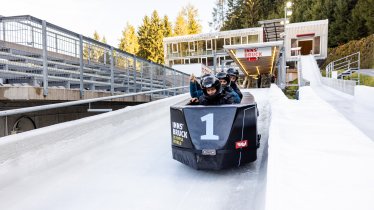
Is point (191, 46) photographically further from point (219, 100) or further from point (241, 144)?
point (241, 144)

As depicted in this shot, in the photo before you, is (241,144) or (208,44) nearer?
(241,144)

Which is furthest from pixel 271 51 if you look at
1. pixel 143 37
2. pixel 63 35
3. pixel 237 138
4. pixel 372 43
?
pixel 143 37

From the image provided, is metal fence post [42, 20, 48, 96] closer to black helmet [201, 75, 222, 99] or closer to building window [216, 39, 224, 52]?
black helmet [201, 75, 222, 99]

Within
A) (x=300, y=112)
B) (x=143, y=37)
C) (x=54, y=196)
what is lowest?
(x=54, y=196)

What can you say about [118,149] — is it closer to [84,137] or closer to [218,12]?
[84,137]

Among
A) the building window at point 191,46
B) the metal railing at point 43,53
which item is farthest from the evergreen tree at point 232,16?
the metal railing at point 43,53

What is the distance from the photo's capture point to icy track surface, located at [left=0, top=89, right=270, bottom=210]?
260cm

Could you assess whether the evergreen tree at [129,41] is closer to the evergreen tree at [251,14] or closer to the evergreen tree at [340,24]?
the evergreen tree at [251,14]

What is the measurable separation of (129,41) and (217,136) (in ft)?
182

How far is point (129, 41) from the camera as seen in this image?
56.3 meters

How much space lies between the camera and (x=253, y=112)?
11.1ft

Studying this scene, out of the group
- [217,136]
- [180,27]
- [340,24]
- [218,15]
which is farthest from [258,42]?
[218,15]

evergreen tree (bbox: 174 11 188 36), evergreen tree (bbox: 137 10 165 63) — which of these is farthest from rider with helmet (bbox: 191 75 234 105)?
evergreen tree (bbox: 174 11 188 36)

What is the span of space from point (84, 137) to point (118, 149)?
Answer: 18.6 inches
